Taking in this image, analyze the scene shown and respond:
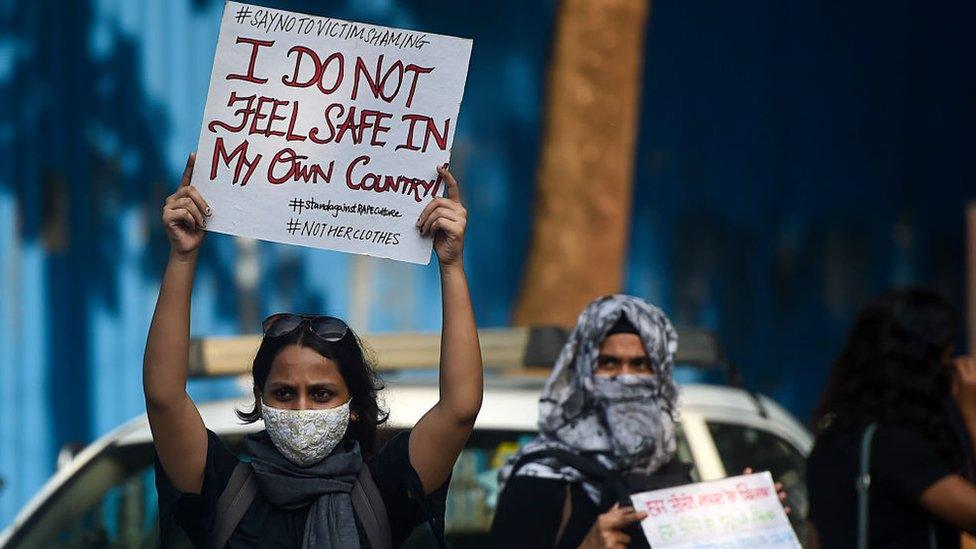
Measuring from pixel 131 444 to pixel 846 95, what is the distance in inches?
207

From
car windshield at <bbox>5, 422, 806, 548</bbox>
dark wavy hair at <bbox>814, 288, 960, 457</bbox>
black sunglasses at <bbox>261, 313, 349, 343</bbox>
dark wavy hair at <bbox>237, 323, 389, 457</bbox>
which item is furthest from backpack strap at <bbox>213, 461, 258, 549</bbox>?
dark wavy hair at <bbox>814, 288, 960, 457</bbox>

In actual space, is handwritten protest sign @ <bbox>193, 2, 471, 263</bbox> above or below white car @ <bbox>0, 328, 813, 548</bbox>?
above

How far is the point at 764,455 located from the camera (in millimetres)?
4820

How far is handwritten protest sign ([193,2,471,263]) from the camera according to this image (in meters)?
3.14

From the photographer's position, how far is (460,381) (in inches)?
120

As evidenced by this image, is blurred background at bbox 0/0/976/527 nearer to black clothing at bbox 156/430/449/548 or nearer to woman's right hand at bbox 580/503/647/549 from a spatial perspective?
woman's right hand at bbox 580/503/647/549

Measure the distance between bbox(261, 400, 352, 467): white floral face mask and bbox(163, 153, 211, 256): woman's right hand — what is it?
34cm

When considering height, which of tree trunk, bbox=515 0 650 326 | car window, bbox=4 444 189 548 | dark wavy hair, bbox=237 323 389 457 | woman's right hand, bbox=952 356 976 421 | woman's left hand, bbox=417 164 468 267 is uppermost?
tree trunk, bbox=515 0 650 326

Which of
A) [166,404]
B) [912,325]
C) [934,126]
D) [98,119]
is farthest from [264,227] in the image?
[934,126]

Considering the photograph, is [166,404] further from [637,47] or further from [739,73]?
[739,73]

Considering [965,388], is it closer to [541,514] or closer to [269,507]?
[541,514]

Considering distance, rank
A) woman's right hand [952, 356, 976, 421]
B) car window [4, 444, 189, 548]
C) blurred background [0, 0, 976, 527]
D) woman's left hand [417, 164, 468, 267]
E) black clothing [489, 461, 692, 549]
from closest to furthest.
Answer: woman's left hand [417, 164, 468, 267]
black clothing [489, 461, 692, 549]
woman's right hand [952, 356, 976, 421]
car window [4, 444, 189, 548]
blurred background [0, 0, 976, 527]

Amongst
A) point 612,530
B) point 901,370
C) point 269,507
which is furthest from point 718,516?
point 269,507

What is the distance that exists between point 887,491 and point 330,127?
1.57 metres
